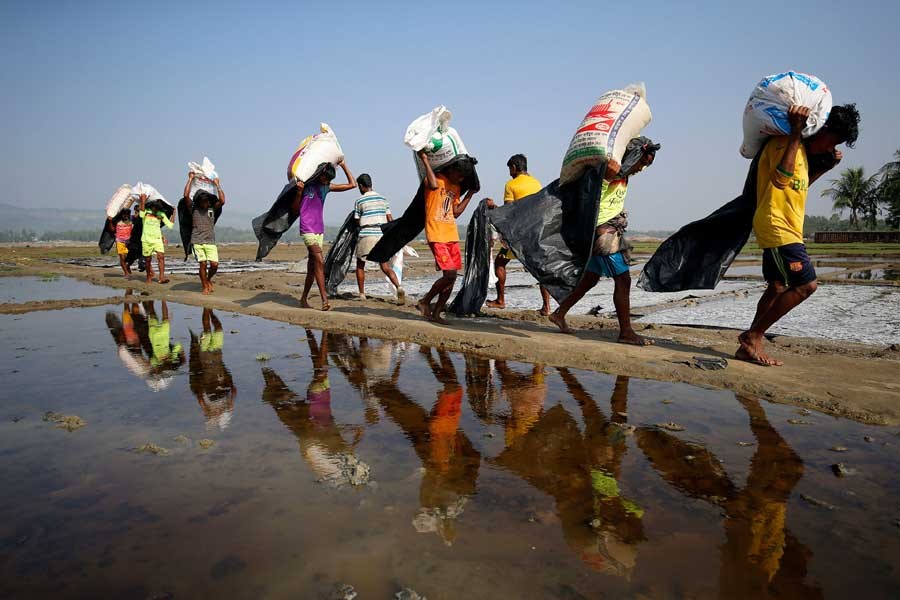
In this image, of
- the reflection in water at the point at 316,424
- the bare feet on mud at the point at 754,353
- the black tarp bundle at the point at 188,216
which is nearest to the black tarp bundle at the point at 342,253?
the black tarp bundle at the point at 188,216

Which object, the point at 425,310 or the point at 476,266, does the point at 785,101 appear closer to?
the point at 476,266

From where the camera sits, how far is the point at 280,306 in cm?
758

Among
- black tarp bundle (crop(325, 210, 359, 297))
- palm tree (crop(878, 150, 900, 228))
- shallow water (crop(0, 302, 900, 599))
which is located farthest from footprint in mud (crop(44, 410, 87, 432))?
palm tree (crop(878, 150, 900, 228))

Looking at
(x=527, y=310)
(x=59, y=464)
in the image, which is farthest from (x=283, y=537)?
(x=527, y=310)

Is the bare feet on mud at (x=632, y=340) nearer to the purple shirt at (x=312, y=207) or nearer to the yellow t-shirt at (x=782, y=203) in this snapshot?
the yellow t-shirt at (x=782, y=203)

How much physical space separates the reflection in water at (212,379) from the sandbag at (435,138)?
2.67 m

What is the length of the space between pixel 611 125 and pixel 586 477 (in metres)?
3.26

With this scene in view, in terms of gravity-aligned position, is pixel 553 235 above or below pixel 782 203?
below

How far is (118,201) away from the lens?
1290cm

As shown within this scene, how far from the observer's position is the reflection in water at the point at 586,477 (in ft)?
5.83

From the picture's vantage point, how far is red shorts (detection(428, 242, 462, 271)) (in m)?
5.80

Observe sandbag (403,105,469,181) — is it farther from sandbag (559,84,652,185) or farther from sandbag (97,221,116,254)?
sandbag (97,221,116,254)

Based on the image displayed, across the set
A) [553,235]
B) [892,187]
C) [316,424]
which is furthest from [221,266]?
[892,187]

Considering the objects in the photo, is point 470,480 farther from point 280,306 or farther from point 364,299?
point 364,299
